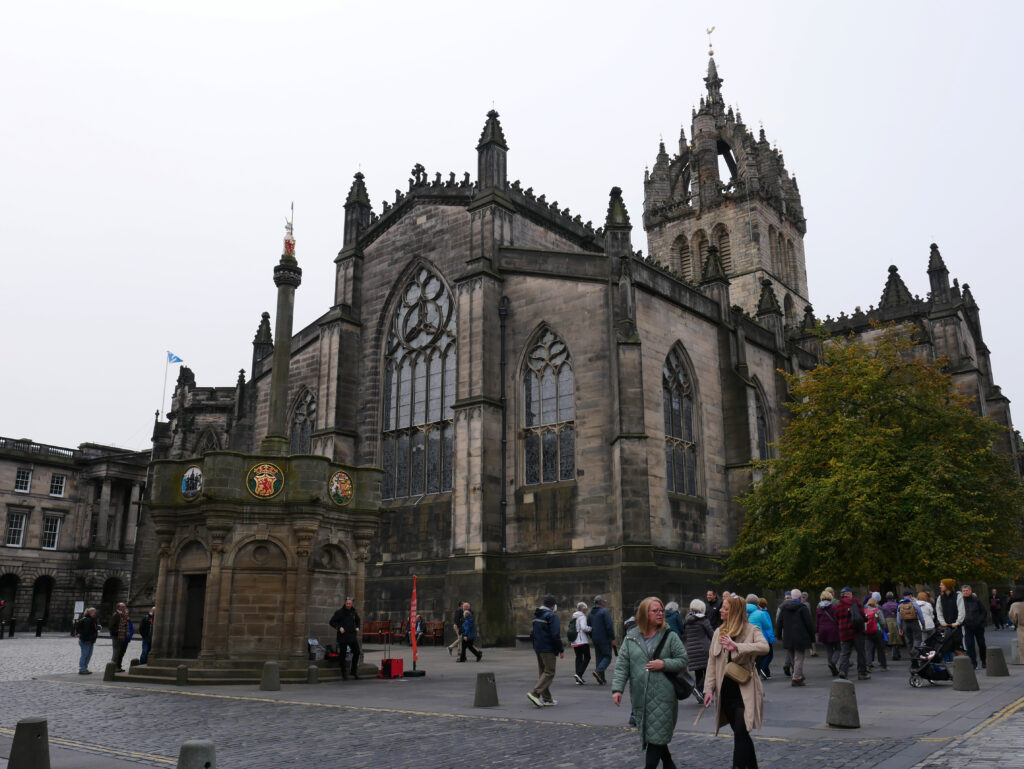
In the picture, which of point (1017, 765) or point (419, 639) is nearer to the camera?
point (1017, 765)

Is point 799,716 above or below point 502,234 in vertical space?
below

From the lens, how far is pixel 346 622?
16.5 m

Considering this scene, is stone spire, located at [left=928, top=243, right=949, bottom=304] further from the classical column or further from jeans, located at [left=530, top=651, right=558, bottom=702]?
the classical column

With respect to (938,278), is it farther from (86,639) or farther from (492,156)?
(86,639)

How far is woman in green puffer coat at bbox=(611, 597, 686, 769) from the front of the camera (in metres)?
6.49

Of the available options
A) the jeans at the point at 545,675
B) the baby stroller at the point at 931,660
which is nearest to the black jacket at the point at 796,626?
the baby stroller at the point at 931,660

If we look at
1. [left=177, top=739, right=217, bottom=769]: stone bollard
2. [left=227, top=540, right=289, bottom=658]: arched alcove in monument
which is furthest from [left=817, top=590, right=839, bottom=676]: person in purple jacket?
[left=177, top=739, right=217, bottom=769]: stone bollard

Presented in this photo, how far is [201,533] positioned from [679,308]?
18389 mm

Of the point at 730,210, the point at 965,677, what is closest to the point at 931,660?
the point at 965,677

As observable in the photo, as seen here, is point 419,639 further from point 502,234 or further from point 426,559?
point 502,234

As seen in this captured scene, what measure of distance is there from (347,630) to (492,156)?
19221 millimetres

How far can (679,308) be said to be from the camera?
97.6 ft

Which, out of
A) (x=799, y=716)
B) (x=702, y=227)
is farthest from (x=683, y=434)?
(x=702, y=227)

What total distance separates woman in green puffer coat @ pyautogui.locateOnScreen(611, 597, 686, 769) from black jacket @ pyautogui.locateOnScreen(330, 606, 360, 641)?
34.5ft
